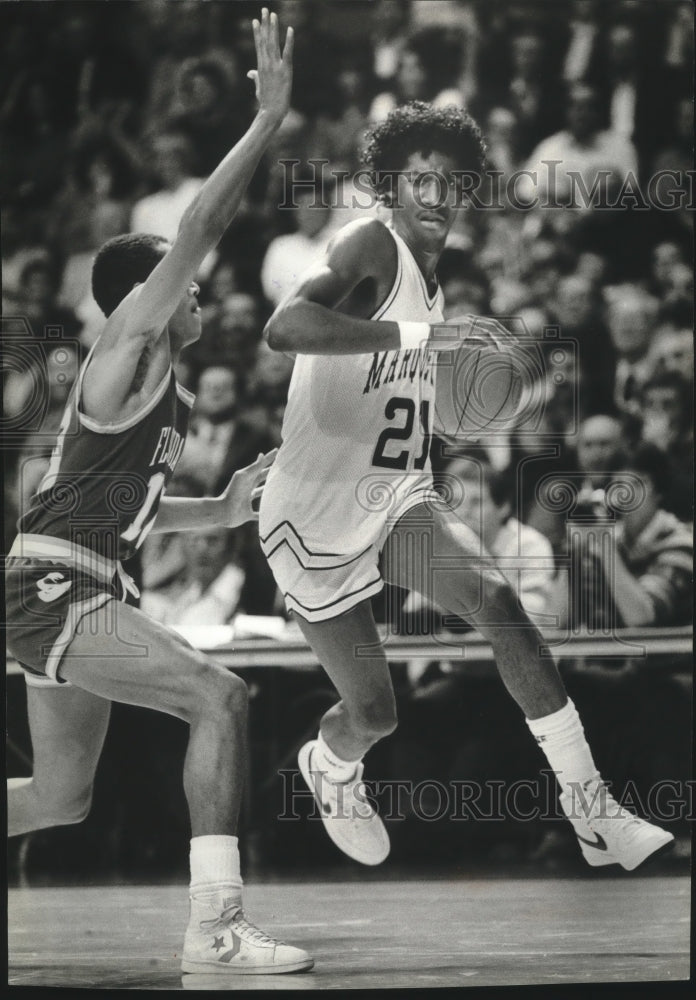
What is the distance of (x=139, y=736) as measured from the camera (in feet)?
13.9

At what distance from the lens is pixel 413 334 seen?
4164mm

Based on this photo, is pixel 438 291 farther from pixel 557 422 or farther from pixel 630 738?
pixel 630 738

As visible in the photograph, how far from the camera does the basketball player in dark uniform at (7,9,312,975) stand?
3971mm

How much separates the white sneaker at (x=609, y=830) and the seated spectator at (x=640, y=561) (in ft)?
1.81

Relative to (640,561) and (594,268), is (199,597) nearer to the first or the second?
(640,561)

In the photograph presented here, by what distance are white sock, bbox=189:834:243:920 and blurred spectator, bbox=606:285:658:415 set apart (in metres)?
1.87

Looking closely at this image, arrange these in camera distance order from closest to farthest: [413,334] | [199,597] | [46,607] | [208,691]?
[208,691], [46,607], [413,334], [199,597]

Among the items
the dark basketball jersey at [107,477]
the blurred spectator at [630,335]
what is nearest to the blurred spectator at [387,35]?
the blurred spectator at [630,335]

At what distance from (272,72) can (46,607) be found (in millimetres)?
1783

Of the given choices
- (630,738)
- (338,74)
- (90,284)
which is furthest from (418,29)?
(630,738)

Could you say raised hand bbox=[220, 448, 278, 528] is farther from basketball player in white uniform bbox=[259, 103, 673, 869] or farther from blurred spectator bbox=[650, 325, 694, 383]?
blurred spectator bbox=[650, 325, 694, 383]

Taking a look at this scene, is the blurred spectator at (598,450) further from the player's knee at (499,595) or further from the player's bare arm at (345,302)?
the player's bare arm at (345,302)

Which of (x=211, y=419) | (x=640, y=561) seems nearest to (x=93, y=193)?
(x=211, y=419)

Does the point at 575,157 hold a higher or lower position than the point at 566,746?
higher
